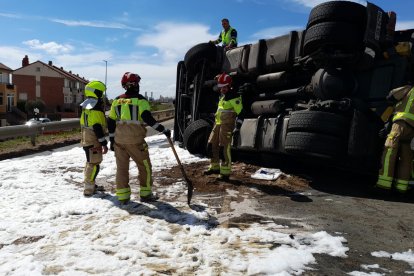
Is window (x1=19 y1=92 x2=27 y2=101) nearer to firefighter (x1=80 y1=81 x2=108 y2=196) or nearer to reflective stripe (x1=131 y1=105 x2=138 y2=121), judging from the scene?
firefighter (x1=80 y1=81 x2=108 y2=196)

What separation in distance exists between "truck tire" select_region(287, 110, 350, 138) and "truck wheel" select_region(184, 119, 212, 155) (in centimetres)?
309

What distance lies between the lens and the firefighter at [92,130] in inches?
207

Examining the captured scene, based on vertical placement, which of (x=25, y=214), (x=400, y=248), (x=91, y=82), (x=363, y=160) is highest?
(x=91, y=82)

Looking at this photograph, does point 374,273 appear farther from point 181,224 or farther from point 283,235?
point 181,224

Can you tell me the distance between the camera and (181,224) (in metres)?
3.97

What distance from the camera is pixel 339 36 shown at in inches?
207

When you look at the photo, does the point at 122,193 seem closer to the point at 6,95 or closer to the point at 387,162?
the point at 387,162

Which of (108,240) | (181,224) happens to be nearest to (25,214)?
(108,240)

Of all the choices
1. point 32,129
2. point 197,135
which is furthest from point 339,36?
point 32,129

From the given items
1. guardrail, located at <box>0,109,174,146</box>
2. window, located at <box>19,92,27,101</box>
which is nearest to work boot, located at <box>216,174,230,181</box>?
guardrail, located at <box>0,109,174,146</box>

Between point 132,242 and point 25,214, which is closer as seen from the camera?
point 132,242

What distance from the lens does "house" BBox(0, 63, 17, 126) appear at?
158 ft

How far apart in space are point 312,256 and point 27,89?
68992mm

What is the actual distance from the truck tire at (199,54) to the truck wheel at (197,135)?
4.71 feet
